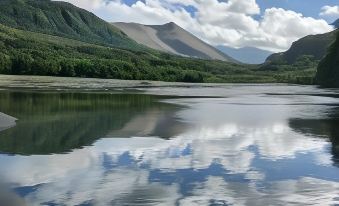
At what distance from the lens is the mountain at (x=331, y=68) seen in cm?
17988

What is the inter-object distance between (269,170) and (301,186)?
10.6ft

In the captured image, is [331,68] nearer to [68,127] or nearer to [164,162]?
[68,127]

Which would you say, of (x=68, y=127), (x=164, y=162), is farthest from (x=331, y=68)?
(x=164, y=162)

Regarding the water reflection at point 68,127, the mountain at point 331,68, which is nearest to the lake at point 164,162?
the water reflection at point 68,127

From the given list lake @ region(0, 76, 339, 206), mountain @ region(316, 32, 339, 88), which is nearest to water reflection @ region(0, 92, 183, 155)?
lake @ region(0, 76, 339, 206)

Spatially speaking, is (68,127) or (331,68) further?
(331,68)

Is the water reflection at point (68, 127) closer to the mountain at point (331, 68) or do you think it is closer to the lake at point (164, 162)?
the lake at point (164, 162)

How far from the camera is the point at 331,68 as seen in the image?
623ft

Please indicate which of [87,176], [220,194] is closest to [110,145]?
[87,176]

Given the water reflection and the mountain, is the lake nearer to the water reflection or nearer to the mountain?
the water reflection

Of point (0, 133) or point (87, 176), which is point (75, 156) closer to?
point (87, 176)

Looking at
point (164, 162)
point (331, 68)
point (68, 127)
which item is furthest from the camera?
point (331, 68)

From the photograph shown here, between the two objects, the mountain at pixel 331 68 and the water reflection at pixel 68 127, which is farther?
the mountain at pixel 331 68

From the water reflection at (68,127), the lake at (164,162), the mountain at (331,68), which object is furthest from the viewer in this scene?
the mountain at (331,68)
